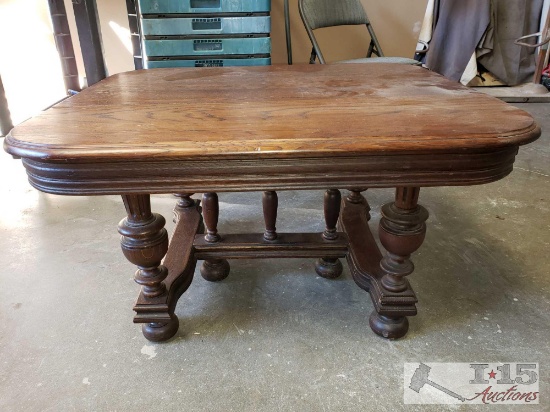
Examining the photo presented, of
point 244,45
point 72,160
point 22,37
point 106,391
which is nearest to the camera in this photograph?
point 72,160

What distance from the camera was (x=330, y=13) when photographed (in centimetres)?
234

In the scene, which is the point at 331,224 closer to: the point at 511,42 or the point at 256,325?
the point at 256,325

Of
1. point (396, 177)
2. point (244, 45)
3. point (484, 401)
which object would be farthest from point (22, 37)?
point (484, 401)

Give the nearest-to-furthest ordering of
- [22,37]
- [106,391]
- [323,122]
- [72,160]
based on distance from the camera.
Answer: [72,160], [323,122], [106,391], [22,37]

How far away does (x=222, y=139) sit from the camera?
2.52 feet

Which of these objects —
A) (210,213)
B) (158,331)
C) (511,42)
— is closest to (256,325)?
(158,331)

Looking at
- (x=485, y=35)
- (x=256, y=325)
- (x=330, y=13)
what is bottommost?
(x=256, y=325)

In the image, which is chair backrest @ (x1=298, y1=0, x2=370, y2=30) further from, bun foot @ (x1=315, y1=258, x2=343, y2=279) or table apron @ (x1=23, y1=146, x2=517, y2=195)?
table apron @ (x1=23, y1=146, x2=517, y2=195)

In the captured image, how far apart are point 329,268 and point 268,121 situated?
2.08 feet

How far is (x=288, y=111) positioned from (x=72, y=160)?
45 cm

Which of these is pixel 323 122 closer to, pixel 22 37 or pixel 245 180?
pixel 245 180

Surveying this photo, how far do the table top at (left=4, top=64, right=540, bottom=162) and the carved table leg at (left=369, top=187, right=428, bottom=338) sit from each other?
0.61 feet

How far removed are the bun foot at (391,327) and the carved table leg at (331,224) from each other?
27cm

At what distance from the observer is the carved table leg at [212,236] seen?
1313 mm
